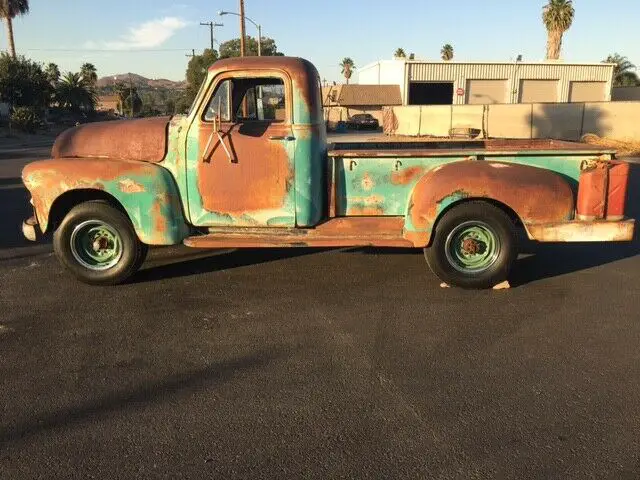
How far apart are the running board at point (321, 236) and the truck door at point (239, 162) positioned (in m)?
0.09

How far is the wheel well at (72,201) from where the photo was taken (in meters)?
5.51

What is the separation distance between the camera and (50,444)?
117 inches

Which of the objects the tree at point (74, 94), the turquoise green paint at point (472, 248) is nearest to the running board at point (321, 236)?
the turquoise green paint at point (472, 248)

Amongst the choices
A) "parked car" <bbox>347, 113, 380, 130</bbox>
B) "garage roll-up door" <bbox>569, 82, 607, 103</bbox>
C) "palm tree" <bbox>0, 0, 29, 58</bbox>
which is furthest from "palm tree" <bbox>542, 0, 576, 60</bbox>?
"palm tree" <bbox>0, 0, 29, 58</bbox>

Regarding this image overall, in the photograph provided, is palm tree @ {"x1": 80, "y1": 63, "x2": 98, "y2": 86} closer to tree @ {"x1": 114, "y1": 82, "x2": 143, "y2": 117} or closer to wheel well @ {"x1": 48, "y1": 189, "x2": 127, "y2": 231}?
tree @ {"x1": 114, "y1": 82, "x2": 143, "y2": 117}

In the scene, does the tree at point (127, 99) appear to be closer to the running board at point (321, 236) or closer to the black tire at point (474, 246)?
the running board at point (321, 236)

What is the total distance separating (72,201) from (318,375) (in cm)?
336

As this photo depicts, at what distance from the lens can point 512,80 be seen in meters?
44.7

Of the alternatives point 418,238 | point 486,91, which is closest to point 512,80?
point 486,91

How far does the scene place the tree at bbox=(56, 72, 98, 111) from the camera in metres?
60.9

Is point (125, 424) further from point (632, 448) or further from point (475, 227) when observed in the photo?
point (475, 227)

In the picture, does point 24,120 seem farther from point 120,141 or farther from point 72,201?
point 120,141

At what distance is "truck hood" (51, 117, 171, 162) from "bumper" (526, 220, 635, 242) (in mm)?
3695

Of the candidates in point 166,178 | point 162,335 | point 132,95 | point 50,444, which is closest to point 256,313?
point 162,335
